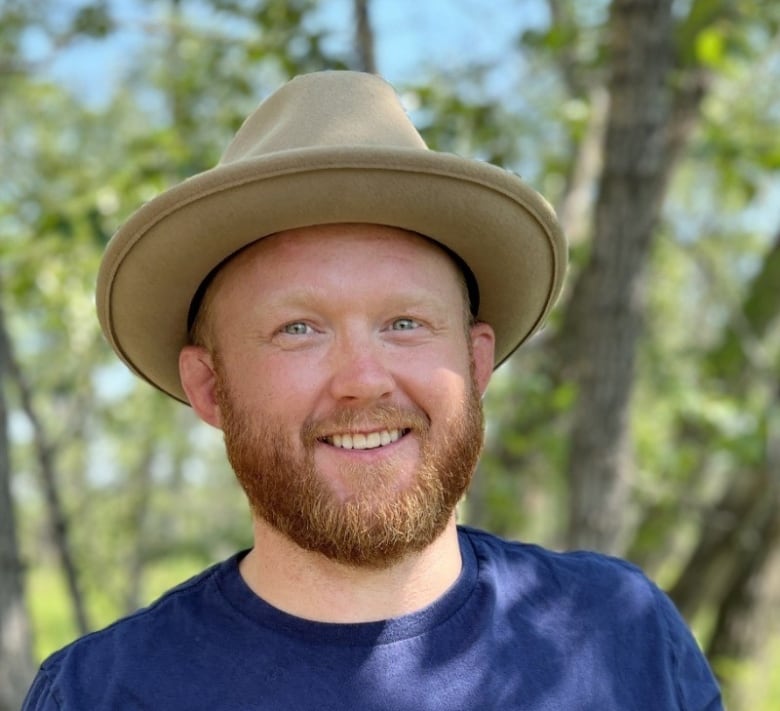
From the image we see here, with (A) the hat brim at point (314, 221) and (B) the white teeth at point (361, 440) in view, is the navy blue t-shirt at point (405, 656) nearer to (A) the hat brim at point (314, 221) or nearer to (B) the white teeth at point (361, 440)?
(B) the white teeth at point (361, 440)

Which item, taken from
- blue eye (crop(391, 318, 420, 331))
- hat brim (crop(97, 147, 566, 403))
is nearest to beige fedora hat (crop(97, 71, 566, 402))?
hat brim (crop(97, 147, 566, 403))

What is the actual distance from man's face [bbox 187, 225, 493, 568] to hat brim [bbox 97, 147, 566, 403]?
3.0 inches

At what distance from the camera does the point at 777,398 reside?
5934 mm

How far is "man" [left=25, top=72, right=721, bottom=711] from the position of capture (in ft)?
6.30

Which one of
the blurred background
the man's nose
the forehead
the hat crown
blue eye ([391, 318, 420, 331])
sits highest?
the hat crown

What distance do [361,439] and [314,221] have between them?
0.39 metres

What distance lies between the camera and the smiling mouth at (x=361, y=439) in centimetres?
194

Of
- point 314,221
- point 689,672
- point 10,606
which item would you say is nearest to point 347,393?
point 314,221

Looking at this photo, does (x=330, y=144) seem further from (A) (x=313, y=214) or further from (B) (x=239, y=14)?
(B) (x=239, y=14)

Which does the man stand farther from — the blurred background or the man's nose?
the blurred background

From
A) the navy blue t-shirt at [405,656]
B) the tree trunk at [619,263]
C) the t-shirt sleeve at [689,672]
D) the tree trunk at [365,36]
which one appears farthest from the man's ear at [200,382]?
the tree trunk at [619,263]

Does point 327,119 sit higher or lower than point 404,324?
higher

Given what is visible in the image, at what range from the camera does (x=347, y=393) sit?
1.91 m

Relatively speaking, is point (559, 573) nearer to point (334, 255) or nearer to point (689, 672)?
point (689, 672)
